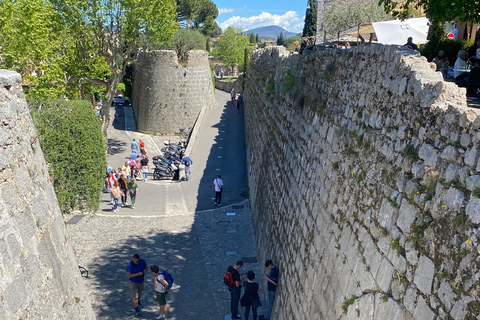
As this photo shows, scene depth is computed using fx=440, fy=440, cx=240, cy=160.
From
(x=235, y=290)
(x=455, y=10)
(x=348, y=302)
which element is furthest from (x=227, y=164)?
(x=348, y=302)

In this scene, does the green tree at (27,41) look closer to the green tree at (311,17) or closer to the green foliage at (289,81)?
the green foliage at (289,81)

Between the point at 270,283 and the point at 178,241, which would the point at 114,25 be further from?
the point at 270,283

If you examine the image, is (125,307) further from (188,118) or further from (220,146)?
(188,118)

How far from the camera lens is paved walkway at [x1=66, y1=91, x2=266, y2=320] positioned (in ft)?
31.0

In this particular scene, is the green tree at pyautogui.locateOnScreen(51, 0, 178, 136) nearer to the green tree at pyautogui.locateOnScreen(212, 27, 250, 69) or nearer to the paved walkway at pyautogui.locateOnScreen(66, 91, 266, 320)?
the paved walkway at pyautogui.locateOnScreen(66, 91, 266, 320)

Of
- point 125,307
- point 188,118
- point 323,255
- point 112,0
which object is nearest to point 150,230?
point 125,307

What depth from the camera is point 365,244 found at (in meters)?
4.60

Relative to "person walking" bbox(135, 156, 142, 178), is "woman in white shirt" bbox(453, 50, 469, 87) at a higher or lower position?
higher

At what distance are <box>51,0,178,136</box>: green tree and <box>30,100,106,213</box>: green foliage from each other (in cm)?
823

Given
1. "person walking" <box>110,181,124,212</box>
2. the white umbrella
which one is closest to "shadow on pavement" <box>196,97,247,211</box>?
"person walking" <box>110,181,124,212</box>

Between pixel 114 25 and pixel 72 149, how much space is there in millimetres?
10541

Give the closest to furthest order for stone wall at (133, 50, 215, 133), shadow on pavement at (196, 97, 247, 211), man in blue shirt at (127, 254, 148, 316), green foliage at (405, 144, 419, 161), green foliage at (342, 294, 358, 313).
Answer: green foliage at (405, 144, 419, 161), green foliage at (342, 294, 358, 313), man in blue shirt at (127, 254, 148, 316), shadow on pavement at (196, 97, 247, 211), stone wall at (133, 50, 215, 133)

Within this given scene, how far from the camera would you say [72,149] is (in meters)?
13.0

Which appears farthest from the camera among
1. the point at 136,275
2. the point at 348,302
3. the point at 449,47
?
the point at 449,47
